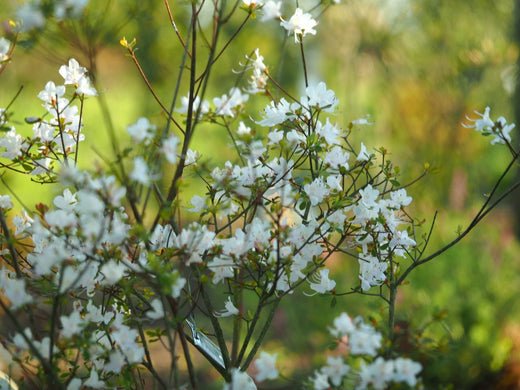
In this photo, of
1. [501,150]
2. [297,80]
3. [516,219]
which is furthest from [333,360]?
[501,150]

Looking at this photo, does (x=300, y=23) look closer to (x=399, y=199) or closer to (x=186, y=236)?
(x=399, y=199)

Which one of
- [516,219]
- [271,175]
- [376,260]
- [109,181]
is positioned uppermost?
[516,219]

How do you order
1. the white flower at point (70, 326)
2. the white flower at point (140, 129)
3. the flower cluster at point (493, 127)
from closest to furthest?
1. the white flower at point (140, 129)
2. the white flower at point (70, 326)
3. the flower cluster at point (493, 127)

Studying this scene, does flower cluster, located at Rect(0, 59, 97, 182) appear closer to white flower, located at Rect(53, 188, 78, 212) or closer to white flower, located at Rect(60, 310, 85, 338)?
white flower, located at Rect(53, 188, 78, 212)

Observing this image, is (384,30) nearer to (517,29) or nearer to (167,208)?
(517,29)

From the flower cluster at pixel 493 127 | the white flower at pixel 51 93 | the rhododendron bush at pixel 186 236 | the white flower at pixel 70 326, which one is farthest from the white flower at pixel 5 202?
the flower cluster at pixel 493 127

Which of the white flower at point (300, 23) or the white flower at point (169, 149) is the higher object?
the white flower at point (300, 23)

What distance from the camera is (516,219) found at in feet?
24.8

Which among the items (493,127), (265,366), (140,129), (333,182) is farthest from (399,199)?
(140,129)

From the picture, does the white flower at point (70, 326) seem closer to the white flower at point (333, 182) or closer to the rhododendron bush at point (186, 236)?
the rhododendron bush at point (186, 236)

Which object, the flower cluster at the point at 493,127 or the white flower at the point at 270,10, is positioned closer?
the flower cluster at the point at 493,127

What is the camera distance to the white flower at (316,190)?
1.87m

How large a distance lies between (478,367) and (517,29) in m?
3.73

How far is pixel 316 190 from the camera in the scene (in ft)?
6.16
